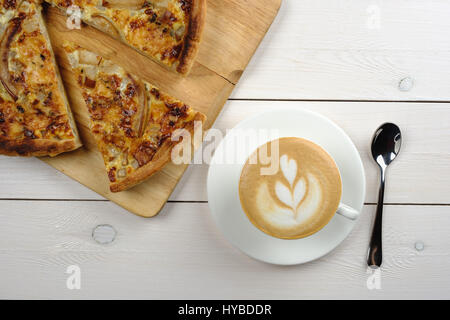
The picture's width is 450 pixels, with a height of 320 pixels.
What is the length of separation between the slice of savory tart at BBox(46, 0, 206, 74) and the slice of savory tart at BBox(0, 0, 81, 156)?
225 millimetres

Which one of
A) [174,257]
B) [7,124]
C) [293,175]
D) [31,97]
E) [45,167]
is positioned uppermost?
[31,97]

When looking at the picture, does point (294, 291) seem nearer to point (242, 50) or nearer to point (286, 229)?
A: point (286, 229)

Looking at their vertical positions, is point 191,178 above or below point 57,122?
below

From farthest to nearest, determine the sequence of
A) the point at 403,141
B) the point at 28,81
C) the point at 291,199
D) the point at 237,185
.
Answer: the point at 403,141 < the point at 28,81 < the point at 237,185 < the point at 291,199

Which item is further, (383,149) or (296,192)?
(383,149)

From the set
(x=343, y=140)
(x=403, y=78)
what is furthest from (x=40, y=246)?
(x=403, y=78)

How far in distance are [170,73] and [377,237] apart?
5.31 ft

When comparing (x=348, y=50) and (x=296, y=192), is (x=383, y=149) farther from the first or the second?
(x=296, y=192)

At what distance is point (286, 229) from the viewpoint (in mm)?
1871

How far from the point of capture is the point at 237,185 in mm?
2086

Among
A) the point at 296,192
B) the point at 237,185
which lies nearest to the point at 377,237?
the point at 296,192

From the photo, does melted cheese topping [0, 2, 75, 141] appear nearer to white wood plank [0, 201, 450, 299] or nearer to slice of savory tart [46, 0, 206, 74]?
slice of savory tart [46, 0, 206, 74]

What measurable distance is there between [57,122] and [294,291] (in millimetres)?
1805

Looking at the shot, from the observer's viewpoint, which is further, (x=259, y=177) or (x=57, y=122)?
(x=57, y=122)
